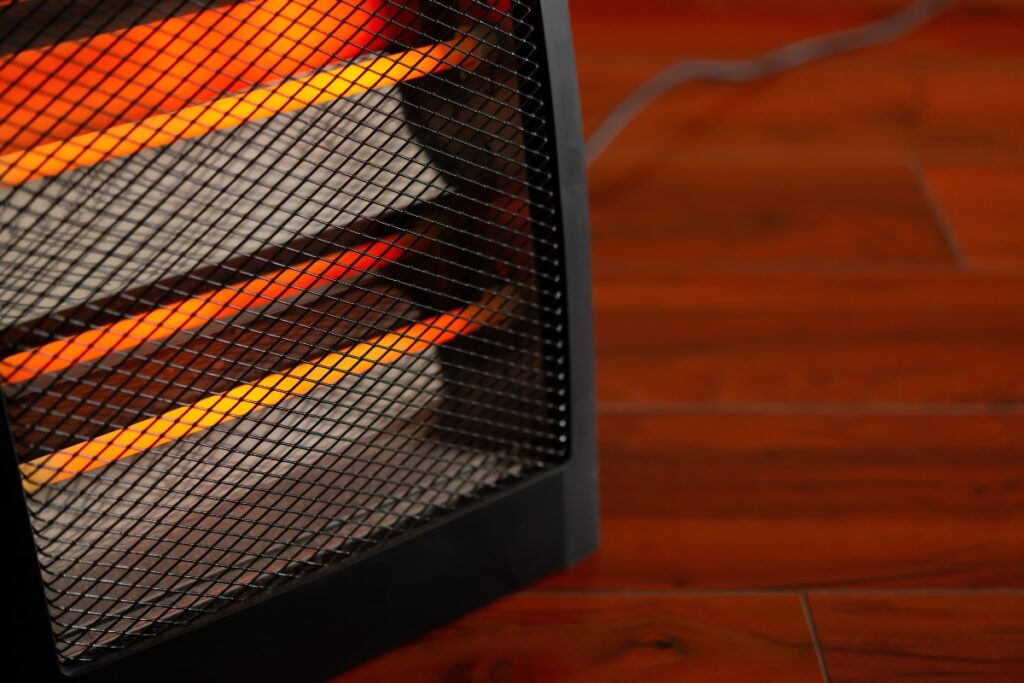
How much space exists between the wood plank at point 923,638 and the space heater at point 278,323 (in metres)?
0.21

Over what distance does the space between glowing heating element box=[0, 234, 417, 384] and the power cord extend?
0.70m

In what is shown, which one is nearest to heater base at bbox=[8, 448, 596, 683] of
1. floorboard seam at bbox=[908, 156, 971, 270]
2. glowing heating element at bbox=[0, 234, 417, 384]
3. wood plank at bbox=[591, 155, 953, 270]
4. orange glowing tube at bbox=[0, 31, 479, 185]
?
glowing heating element at bbox=[0, 234, 417, 384]

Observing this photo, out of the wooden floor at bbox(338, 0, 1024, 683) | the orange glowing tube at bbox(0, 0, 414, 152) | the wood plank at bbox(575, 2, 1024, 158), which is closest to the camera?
the orange glowing tube at bbox(0, 0, 414, 152)

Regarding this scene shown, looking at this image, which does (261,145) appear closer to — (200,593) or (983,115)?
(200,593)

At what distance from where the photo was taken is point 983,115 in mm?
1406

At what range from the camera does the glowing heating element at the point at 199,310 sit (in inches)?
21.8

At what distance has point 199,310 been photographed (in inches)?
23.0

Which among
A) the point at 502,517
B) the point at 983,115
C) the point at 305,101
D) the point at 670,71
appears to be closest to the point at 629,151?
the point at 670,71

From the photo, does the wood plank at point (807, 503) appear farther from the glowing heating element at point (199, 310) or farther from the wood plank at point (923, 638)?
the glowing heating element at point (199, 310)

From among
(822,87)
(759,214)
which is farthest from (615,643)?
(822,87)

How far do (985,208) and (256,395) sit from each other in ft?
2.97

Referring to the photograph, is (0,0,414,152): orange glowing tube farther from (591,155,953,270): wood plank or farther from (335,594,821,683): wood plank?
(591,155,953,270): wood plank

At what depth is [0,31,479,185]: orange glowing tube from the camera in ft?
1.71

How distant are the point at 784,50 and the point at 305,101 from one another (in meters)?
1.09
